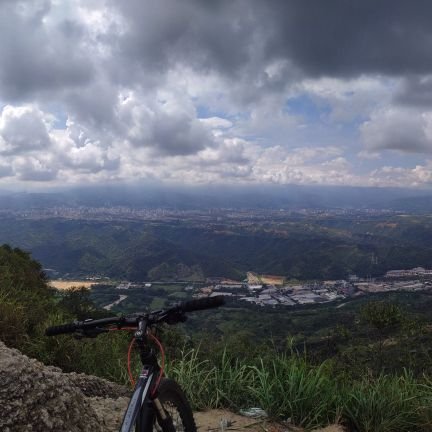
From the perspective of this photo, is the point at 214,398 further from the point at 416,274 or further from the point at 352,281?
the point at 416,274

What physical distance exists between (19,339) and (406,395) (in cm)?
628

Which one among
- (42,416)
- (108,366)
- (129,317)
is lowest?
(108,366)

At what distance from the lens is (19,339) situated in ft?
22.9

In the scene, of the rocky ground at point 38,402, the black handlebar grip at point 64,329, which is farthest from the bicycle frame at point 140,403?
the rocky ground at point 38,402

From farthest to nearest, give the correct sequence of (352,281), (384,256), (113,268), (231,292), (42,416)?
(384,256)
(113,268)
(352,281)
(231,292)
(42,416)

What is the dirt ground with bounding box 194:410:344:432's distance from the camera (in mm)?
4473

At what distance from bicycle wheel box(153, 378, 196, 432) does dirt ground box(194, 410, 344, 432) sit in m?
1.07

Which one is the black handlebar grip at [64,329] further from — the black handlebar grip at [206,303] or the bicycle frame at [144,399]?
the black handlebar grip at [206,303]

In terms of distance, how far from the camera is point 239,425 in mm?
4559

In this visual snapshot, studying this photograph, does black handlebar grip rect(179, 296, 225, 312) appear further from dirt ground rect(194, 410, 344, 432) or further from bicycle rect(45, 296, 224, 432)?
dirt ground rect(194, 410, 344, 432)

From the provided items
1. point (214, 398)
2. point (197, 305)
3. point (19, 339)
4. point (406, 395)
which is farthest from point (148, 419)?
point (19, 339)

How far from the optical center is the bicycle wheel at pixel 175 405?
119 inches

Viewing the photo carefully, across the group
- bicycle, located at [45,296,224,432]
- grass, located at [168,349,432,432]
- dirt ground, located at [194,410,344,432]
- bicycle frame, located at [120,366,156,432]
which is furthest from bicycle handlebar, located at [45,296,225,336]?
grass, located at [168,349,432,432]

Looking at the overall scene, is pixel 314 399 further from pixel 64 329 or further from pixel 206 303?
pixel 64 329
